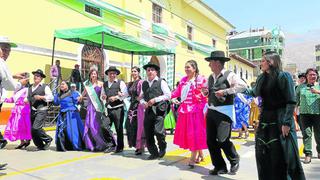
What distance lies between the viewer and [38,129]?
305 inches

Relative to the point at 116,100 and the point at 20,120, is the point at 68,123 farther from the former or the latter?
the point at 116,100

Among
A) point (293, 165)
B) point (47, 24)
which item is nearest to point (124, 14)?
point (47, 24)

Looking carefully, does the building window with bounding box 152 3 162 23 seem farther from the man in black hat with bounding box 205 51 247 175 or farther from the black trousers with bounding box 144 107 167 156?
the man in black hat with bounding box 205 51 247 175

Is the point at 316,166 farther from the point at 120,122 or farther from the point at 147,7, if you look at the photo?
the point at 147,7

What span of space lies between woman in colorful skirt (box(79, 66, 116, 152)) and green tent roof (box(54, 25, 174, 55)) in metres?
4.82

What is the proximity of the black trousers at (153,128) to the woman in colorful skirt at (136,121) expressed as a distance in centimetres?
45

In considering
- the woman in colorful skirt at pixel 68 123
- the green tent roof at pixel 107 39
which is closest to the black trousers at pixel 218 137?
the woman in colorful skirt at pixel 68 123

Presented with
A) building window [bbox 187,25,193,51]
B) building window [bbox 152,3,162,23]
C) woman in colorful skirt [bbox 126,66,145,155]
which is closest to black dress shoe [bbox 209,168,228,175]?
woman in colorful skirt [bbox 126,66,145,155]

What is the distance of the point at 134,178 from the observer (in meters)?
5.34

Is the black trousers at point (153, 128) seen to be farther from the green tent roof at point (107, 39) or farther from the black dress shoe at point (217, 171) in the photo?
the green tent roof at point (107, 39)

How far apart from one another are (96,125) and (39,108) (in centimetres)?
129

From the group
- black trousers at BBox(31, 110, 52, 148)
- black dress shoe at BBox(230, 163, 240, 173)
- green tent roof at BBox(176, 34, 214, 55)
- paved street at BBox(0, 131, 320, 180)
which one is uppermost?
green tent roof at BBox(176, 34, 214, 55)

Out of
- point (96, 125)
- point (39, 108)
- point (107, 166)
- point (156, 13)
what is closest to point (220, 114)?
point (107, 166)

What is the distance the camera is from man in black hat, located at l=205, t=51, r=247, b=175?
548cm
